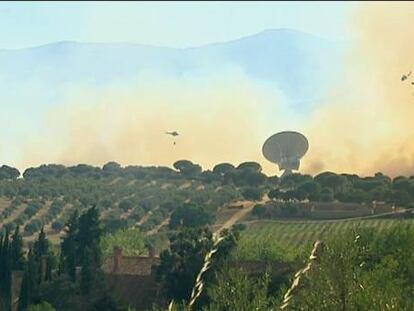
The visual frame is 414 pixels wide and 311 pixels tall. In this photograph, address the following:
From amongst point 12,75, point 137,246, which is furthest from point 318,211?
point 12,75

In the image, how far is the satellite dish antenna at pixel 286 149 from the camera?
13488 cm

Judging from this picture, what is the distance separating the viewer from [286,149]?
136875 millimetres

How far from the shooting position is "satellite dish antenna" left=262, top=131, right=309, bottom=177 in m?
135

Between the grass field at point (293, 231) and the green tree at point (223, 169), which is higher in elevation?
the green tree at point (223, 169)

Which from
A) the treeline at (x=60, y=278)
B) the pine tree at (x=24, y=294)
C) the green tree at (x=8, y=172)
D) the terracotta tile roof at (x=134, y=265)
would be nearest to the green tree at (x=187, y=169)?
the green tree at (x=8, y=172)

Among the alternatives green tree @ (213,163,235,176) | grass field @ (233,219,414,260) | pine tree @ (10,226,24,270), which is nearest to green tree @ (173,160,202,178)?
green tree @ (213,163,235,176)

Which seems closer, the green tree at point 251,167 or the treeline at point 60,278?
the treeline at point 60,278

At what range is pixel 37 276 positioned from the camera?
52906mm

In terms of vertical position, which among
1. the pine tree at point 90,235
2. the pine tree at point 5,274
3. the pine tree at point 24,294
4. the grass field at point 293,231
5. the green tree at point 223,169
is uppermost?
the green tree at point 223,169

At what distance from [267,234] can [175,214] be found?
13.2 m

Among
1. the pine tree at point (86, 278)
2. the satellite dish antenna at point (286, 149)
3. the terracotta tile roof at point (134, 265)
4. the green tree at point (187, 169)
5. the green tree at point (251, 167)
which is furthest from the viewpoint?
the green tree at point (251, 167)

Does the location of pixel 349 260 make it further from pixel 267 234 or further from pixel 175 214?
pixel 175 214

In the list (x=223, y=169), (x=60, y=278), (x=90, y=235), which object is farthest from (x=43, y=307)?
(x=223, y=169)

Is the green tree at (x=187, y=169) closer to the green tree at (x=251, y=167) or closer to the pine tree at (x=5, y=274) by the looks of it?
the green tree at (x=251, y=167)
